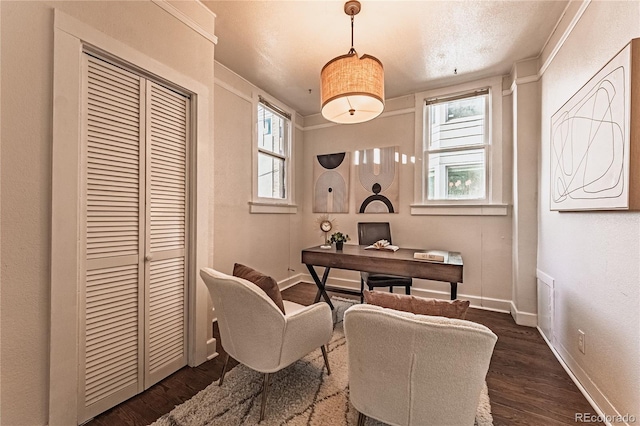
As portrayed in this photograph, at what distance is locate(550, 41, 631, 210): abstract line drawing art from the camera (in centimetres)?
136

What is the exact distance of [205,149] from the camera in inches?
83.0

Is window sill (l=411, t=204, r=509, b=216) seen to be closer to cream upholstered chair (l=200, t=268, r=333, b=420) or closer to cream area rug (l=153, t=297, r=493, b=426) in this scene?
cream area rug (l=153, t=297, r=493, b=426)

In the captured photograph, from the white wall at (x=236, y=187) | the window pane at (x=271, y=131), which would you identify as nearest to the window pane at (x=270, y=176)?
the window pane at (x=271, y=131)

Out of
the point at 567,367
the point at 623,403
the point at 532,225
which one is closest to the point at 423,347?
the point at 623,403

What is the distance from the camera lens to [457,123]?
3.42 metres

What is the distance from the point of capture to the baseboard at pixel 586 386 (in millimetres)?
1498

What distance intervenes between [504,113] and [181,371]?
4.13 meters

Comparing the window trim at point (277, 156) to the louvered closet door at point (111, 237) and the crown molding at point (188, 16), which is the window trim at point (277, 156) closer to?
the crown molding at point (188, 16)

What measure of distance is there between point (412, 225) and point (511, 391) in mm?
2113

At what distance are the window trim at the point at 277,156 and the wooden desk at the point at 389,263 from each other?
1032mm

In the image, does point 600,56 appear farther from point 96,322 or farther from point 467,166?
point 96,322

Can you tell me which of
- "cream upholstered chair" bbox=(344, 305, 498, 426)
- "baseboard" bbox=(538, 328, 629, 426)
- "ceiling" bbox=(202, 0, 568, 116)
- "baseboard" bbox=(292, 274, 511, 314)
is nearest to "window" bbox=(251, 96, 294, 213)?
"ceiling" bbox=(202, 0, 568, 116)

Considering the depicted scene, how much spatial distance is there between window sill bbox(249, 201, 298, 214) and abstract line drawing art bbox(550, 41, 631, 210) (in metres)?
3.01

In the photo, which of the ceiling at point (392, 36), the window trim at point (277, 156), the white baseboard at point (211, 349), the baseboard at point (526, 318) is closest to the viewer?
the ceiling at point (392, 36)
